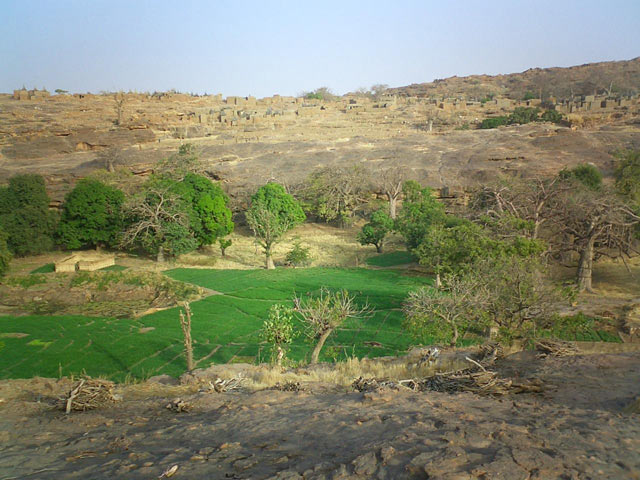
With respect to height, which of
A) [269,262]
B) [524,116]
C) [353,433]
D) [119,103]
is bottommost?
[269,262]

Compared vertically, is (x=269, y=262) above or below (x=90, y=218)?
below

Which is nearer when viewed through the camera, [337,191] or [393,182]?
[337,191]

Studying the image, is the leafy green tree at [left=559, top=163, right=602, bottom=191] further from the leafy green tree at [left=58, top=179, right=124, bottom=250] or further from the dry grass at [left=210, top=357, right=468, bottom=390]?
the leafy green tree at [left=58, top=179, right=124, bottom=250]

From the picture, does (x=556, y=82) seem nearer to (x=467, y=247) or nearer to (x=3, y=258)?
(x=467, y=247)

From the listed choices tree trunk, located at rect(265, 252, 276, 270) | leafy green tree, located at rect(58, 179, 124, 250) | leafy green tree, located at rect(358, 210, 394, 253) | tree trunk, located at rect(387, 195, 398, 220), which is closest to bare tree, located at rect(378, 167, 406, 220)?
tree trunk, located at rect(387, 195, 398, 220)

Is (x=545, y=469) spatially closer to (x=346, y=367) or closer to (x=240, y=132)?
(x=346, y=367)

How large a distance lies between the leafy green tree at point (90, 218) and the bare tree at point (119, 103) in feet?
124

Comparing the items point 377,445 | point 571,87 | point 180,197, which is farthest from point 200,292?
point 571,87

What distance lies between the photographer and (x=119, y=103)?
76688mm

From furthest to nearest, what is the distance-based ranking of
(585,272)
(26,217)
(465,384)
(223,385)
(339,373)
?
1. (26,217)
2. (585,272)
3. (339,373)
4. (223,385)
5. (465,384)

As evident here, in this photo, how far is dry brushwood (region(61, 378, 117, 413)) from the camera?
9773 mm

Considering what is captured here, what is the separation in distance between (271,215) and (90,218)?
43.6 feet

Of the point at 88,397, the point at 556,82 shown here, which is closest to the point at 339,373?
the point at 88,397

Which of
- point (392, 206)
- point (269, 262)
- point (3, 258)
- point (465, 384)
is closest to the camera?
point (465, 384)
